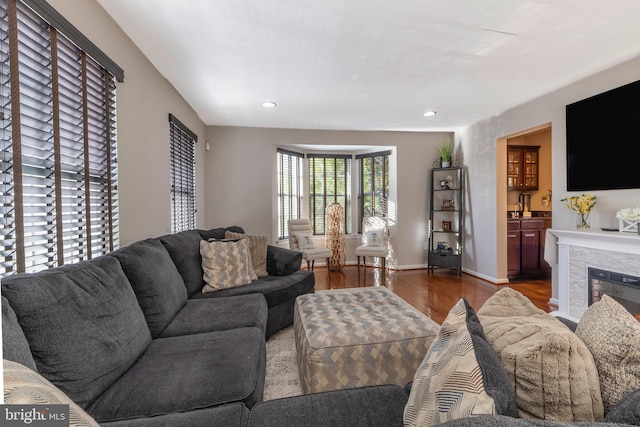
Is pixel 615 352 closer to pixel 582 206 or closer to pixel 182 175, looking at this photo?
pixel 582 206

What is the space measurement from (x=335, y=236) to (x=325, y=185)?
1.12 m

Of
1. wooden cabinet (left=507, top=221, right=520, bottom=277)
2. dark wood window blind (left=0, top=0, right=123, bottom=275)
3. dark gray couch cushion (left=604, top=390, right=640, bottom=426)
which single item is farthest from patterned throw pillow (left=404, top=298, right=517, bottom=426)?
wooden cabinet (left=507, top=221, right=520, bottom=277)

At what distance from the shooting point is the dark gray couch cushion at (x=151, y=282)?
1577 millimetres

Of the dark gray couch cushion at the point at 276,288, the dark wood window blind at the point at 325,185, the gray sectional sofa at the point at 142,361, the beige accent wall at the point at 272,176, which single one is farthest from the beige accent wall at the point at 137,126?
the dark wood window blind at the point at 325,185

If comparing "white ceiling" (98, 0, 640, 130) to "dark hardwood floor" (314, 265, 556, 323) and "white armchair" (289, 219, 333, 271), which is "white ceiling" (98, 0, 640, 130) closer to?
"white armchair" (289, 219, 333, 271)

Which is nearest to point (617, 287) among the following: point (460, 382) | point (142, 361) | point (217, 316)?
point (460, 382)

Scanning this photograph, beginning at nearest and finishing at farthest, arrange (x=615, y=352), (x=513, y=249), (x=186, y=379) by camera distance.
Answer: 1. (x=615, y=352)
2. (x=186, y=379)
3. (x=513, y=249)

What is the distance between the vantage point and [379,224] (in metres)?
5.18

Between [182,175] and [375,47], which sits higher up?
[375,47]

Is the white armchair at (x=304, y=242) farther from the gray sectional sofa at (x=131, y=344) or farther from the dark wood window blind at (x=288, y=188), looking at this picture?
the gray sectional sofa at (x=131, y=344)

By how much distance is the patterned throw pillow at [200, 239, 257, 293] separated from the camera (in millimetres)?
2459

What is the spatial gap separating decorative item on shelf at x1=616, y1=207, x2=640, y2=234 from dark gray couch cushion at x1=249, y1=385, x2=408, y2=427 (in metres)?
2.71

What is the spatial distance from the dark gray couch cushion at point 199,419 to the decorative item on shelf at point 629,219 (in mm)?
3200

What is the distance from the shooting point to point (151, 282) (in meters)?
1.63
